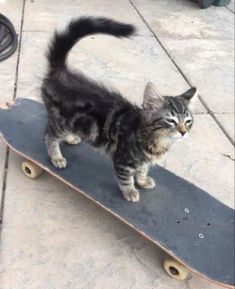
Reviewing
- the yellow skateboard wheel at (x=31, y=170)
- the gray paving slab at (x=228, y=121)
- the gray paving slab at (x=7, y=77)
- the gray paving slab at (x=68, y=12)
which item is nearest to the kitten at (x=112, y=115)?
the yellow skateboard wheel at (x=31, y=170)

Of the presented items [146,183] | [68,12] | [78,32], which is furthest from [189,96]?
[68,12]

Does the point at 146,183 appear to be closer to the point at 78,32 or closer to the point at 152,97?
the point at 152,97

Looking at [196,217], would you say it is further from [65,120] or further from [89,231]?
Answer: [65,120]

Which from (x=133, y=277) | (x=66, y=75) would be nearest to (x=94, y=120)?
(x=66, y=75)

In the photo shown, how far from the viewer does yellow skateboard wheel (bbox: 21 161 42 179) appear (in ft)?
9.12

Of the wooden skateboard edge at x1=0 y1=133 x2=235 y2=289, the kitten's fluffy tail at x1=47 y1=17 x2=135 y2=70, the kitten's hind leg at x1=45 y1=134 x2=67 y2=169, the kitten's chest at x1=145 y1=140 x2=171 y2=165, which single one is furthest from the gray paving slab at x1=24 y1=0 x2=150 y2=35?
the kitten's chest at x1=145 y1=140 x2=171 y2=165

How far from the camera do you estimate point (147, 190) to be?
2654mm

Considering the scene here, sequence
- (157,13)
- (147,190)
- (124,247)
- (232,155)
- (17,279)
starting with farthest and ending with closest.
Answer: (157,13) < (232,155) < (147,190) < (124,247) < (17,279)

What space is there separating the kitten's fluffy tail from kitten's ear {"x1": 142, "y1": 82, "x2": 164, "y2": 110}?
401 mm

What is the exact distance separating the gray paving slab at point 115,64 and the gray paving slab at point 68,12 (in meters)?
0.35

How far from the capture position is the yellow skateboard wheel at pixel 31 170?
2.78 metres

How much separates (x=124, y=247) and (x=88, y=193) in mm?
403

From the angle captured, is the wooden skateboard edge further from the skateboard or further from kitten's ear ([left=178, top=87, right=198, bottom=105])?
kitten's ear ([left=178, top=87, right=198, bottom=105])

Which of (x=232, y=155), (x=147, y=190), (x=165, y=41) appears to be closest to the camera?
(x=147, y=190)
